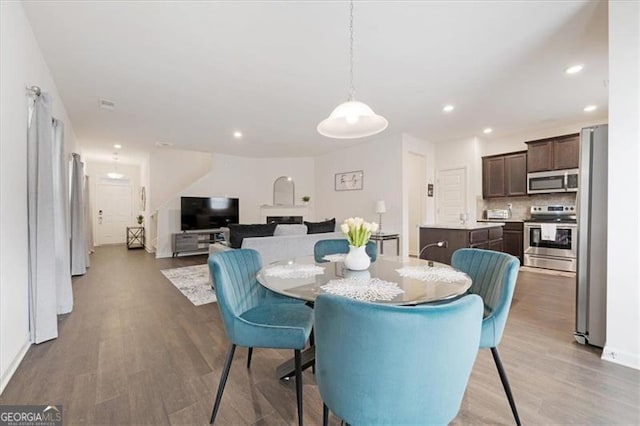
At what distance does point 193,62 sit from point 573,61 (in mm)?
3977

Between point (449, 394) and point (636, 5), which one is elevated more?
point (636, 5)

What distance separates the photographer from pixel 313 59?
278cm

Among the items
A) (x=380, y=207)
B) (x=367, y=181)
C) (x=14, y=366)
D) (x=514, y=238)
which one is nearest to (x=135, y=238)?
(x=367, y=181)

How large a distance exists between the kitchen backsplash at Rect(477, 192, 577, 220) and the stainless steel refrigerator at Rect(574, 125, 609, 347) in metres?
3.61

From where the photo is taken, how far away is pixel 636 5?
1905 mm

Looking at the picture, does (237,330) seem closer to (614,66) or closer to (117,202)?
(614,66)

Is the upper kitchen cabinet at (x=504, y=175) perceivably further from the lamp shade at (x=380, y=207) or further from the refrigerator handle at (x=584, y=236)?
the refrigerator handle at (x=584, y=236)

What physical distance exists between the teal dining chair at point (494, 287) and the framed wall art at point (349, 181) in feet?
15.0

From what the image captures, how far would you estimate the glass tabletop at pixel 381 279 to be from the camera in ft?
4.42

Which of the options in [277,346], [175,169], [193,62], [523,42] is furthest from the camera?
[175,169]

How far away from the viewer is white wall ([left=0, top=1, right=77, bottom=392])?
1.82 meters

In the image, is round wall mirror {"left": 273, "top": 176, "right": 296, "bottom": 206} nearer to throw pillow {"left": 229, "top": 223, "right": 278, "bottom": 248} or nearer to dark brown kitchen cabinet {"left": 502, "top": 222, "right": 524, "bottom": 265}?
throw pillow {"left": 229, "top": 223, "right": 278, "bottom": 248}

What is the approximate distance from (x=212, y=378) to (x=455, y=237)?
11.4 ft

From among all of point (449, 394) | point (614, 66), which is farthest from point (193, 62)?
point (614, 66)
